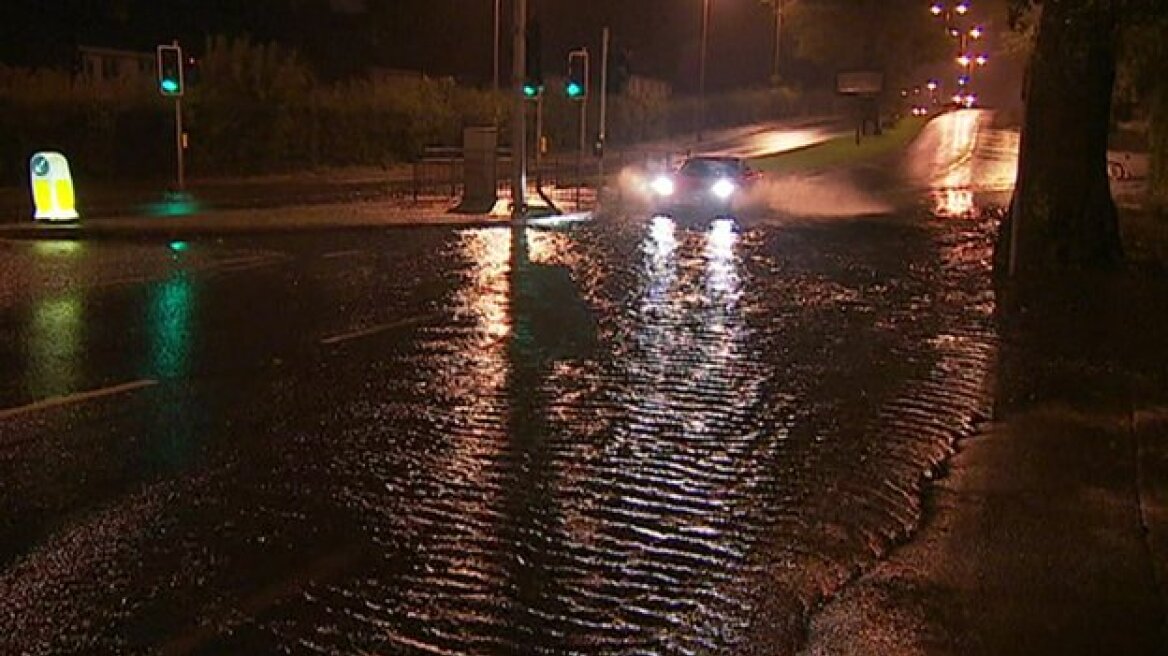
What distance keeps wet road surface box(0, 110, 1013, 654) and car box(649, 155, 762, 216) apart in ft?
52.3

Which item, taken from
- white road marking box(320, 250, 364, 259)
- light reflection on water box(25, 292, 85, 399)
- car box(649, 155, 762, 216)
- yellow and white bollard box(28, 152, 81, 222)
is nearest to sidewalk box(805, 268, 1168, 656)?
light reflection on water box(25, 292, 85, 399)

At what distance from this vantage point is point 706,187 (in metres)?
33.1

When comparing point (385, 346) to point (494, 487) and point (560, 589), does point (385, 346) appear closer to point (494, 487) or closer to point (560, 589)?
point (494, 487)

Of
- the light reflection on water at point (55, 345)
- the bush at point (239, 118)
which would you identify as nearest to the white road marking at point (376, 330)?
the light reflection on water at point (55, 345)

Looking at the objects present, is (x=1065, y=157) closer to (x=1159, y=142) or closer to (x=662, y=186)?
(x=1159, y=142)

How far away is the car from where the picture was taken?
32969 millimetres

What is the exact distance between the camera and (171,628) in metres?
5.36

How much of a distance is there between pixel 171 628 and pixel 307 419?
12.7ft

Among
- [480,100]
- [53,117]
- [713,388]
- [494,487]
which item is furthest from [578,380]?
[480,100]

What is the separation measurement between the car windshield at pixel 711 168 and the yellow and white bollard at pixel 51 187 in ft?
48.9

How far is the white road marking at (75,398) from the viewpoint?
9.24 m

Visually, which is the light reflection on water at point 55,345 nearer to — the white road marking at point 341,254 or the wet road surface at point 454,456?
the wet road surface at point 454,456

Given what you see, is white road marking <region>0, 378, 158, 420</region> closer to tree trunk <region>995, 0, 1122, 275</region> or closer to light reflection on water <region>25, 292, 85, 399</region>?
light reflection on water <region>25, 292, 85, 399</region>

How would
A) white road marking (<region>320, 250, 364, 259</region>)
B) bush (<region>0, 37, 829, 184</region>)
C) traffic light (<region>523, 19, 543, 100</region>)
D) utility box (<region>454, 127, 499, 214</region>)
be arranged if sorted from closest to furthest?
white road marking (<region>320, 250, 364, 259</region>)
utility box (<region>454, 127, 499, 214</region>)
traffic light (<region>523, 19, 543, 100</region>)
bush (<region>0, 37, 829, 184</region>)
